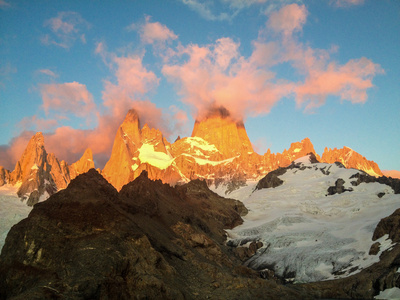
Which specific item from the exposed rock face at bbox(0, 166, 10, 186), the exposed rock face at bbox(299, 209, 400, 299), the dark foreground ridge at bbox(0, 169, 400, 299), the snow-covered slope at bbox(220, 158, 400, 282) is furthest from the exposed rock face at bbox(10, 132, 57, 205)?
the exposed rock face at bbox(299, 209, 400, 299)

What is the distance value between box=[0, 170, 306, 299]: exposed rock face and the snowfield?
60479 mm

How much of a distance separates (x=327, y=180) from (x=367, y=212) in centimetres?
5968

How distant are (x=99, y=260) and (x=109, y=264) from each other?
1311 mm

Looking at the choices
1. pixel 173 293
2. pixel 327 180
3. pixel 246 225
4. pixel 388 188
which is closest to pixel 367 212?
pixel 388 188

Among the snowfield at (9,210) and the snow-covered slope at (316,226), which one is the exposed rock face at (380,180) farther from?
the snowfield at (9,210)

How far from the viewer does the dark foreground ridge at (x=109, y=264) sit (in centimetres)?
→ 4238

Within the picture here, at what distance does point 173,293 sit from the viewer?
45.3m

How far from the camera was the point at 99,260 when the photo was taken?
44312mm

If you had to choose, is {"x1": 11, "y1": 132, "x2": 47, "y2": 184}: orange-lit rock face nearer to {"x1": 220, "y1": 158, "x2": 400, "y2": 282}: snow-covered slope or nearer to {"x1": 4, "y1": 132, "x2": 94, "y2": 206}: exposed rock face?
{"x1": 4, "y1": 132, "x2": 94, "y2": 206}: exposed rock face

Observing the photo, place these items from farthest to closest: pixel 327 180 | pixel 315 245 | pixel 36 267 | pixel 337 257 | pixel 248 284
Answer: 1. pixel 327 180
2. pixel 315 245
3. pixel 337 257
4. pixel 248 284
5. pixel 36 267

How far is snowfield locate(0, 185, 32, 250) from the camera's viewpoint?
377 feet

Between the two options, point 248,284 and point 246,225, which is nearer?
point 248,284

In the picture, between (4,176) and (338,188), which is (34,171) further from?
(338,188)

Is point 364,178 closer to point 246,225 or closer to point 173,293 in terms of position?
point 246,225
